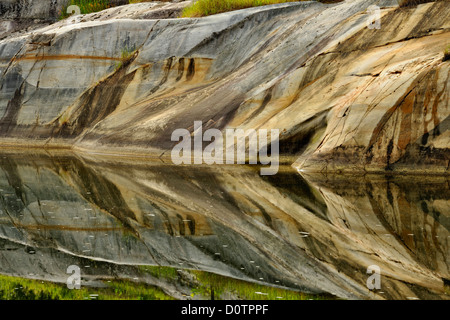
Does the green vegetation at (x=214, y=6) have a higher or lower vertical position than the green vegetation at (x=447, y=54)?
higher

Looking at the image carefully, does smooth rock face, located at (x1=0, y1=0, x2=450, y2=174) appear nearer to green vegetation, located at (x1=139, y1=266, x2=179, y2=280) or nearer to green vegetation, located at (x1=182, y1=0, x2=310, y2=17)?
green vegetation, located at (x1=182, y1=0, x2=310, y2=17)

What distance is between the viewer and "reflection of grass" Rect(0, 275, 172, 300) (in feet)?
25.8

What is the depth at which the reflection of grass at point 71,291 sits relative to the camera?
7.87 m

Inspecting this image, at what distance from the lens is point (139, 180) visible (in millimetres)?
18484

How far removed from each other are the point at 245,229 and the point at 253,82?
13.6 m

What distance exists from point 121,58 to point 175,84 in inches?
139

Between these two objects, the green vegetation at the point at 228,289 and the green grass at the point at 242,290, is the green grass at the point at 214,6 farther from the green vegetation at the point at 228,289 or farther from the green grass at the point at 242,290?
the green grass at the point at 242,290

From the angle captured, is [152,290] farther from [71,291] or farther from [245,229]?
[245,229]

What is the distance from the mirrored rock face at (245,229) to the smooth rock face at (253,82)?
1.83 metres

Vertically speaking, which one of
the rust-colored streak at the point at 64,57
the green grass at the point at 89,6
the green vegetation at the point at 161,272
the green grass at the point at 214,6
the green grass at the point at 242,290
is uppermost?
the green grass at the point at 89,6

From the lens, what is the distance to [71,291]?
8.17 meters

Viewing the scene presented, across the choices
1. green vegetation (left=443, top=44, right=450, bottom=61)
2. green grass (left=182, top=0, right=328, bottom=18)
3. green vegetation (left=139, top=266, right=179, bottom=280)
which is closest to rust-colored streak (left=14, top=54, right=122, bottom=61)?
green grass (left=182, top=0, right=328, bottom=18)

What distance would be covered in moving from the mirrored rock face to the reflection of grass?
459 millimetres

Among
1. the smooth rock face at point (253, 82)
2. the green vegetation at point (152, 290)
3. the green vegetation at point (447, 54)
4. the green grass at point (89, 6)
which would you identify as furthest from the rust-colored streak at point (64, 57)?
the green vegetation at point (152, 290)
